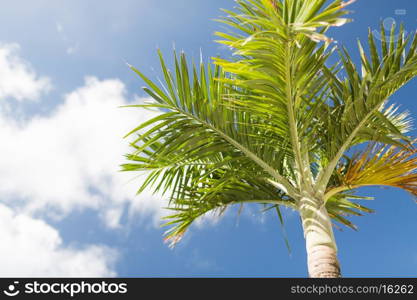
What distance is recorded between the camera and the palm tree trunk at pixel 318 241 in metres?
3.05

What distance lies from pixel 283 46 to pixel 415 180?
6.73ft

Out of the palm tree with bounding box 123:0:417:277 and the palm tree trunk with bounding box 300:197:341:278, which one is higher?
the palm tree with bounding box 123:0:417:277

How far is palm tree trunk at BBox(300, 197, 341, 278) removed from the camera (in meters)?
3.05

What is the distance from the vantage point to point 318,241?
3.19 metres

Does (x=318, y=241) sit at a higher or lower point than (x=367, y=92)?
lower

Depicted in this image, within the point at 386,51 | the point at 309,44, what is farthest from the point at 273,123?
the point at 386,51

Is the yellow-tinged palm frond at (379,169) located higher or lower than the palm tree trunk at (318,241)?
higher

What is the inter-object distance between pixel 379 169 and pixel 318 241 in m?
1.09

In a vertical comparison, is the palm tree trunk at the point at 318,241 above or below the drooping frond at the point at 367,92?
below

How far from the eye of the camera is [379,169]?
12.2 feet

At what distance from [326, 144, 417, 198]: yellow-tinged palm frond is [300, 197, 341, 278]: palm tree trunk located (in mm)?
379

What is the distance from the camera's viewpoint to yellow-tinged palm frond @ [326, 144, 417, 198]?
3.67 metres

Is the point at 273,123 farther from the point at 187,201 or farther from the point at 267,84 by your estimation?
the point at 187,201

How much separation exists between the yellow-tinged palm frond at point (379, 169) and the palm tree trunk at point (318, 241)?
379mm
